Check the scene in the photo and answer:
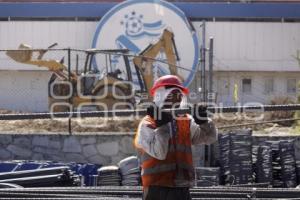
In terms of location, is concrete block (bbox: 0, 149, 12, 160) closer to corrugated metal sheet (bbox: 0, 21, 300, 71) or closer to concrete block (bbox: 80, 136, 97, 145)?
concrete block (bbox: 80, 136, 97, 145)

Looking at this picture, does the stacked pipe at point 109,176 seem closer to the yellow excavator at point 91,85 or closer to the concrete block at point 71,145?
the concrete block at point 71,145

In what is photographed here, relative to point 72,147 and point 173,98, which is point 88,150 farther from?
point 173,98

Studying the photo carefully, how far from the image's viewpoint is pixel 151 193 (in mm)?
4496

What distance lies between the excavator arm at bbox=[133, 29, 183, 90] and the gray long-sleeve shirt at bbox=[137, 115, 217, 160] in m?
17.8

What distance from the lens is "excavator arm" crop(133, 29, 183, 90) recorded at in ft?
77.1

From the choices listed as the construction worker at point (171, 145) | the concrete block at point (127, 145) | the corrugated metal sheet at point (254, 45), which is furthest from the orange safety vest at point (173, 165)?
the corrugated metal sheet at point (254, 45)

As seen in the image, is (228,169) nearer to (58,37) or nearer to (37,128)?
(37,128)

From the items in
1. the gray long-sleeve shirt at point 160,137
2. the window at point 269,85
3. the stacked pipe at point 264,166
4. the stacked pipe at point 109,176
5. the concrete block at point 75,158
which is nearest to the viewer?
the gray long-sleeve shirt at point 160,137

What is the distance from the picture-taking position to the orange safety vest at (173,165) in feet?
14.6

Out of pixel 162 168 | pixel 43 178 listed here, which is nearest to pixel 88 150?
pixel 43 178

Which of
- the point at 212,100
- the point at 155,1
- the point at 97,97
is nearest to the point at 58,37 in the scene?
the point at 155,1

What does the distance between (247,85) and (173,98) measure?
92.8 feet

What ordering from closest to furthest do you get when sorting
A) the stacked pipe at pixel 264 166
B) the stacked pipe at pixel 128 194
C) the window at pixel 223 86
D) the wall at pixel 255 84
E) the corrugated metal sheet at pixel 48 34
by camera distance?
the stacked pipe at pixel 128 194, the stacked pipe at pixel 264 166, the wall at pixel 255 84, the window at pixel 223 86, the corrugated metal sheet at pixel 48 34

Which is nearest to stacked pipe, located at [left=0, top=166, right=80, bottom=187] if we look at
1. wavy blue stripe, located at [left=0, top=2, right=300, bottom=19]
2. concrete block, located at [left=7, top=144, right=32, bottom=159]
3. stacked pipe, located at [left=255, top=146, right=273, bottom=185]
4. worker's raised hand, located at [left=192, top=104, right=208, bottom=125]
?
concrete block, located at [left=7, top=144, right=32, bottom=159]
